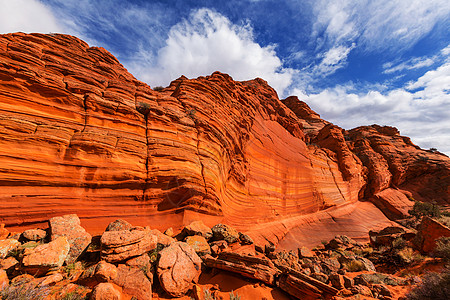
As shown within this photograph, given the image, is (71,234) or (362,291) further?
(362,291)

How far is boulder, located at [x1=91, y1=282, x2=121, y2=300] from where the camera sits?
337cm

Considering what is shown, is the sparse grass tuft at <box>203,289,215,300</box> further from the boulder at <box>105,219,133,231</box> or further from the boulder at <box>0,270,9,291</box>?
the boulder at <box>0,270,9,291</box>

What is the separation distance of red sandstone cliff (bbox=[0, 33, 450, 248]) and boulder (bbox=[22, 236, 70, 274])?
2419mm

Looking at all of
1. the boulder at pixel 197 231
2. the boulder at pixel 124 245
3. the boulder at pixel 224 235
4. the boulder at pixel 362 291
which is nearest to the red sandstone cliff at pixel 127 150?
the boulder at pixel 197 231

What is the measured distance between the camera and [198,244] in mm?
6188

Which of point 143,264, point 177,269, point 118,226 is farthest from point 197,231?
point 118,226

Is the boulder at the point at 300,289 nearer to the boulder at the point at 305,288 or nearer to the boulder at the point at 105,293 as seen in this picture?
the boulder at the point at 305,288

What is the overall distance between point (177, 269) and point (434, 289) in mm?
6836

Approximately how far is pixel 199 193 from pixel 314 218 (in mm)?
16018

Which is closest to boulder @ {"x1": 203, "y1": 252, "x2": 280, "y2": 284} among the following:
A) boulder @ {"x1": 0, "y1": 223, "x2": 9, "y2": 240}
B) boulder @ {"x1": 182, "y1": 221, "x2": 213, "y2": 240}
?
boulder @ {"x1": 182, "y1": 221, "x2": 213, "y2": 240}

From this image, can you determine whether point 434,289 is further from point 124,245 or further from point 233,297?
point 124,245

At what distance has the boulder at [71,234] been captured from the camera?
4494 mm

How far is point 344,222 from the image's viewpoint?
20.5 meters

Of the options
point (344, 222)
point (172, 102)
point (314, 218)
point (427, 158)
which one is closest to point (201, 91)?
point (172, 102)
